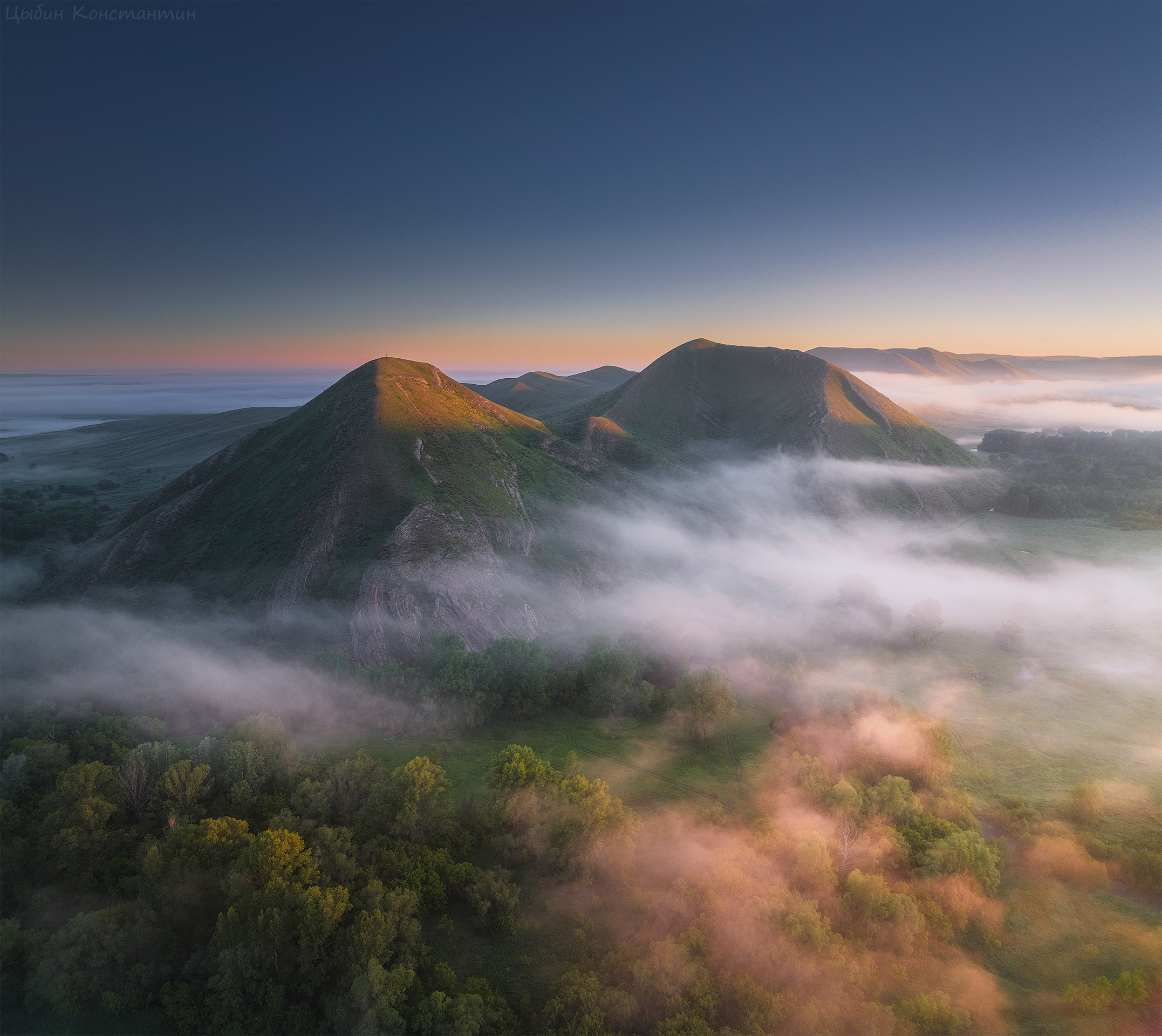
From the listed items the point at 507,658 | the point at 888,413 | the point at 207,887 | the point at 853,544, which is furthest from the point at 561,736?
the point at 888,413

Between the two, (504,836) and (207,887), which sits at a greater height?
(207,887)

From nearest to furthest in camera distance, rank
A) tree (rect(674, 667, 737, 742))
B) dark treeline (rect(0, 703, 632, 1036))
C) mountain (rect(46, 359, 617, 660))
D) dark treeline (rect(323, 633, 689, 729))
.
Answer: dark treeline (rect(0, 703, 632, 1036))
tree (rect(674, 667, 737, 742))
dark treeline (rect(323, 633, 689, 729))
mountain (rect(46, 359, 617, 660))

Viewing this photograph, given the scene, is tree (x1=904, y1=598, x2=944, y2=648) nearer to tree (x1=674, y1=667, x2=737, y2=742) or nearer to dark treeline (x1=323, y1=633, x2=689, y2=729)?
tree (x1=674, y1=667, x2=737, y2=742)

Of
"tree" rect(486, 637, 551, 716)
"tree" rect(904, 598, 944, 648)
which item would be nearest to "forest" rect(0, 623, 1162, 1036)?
"tree" rect(486, 637, 551, 716)

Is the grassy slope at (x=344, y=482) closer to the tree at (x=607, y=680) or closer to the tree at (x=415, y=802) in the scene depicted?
the tree at (x=607, y=680)

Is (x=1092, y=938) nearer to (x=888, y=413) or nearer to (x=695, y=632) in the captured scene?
(x=695, y=632)

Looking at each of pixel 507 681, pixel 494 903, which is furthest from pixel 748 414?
pixel 494 903

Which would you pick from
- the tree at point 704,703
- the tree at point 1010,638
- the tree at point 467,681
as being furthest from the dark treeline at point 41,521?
the tree at point 1010,638
